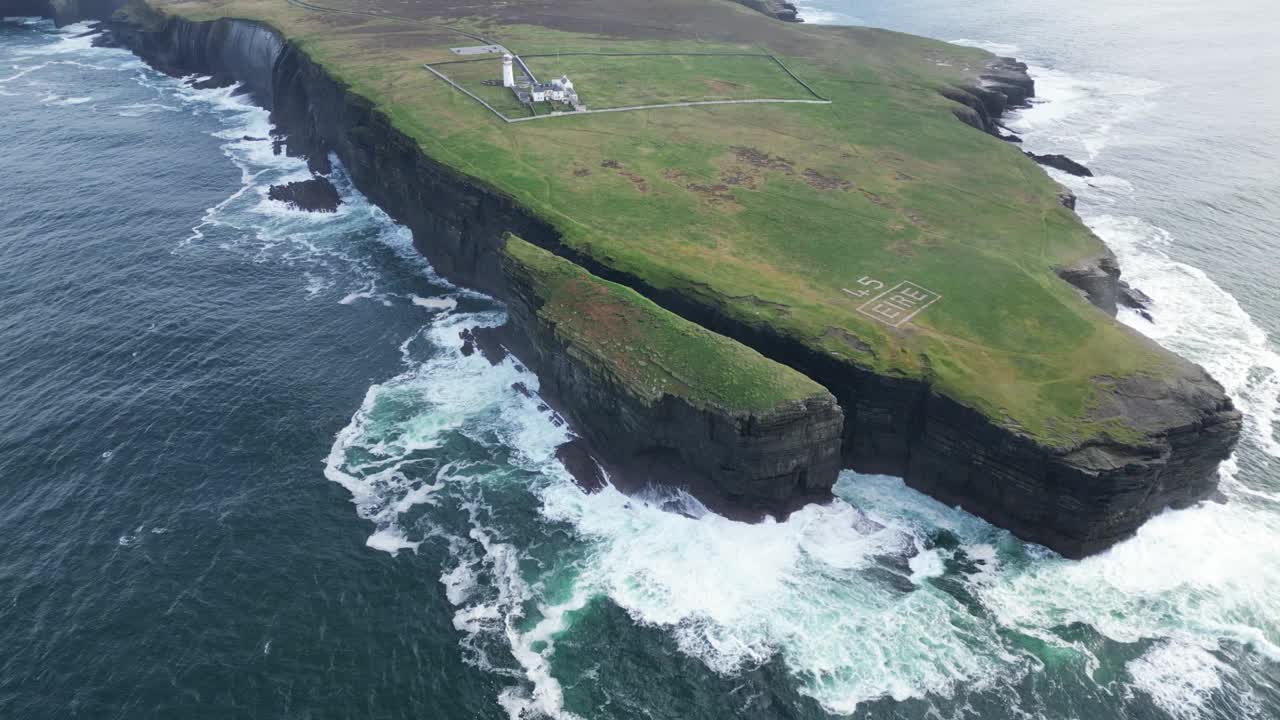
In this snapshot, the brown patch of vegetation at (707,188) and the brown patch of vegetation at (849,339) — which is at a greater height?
the brown patch of vegetation at (707,188)

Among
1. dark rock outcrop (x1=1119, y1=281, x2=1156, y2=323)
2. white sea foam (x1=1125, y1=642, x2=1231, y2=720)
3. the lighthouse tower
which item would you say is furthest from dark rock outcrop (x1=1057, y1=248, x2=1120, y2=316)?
the lighthouse tower

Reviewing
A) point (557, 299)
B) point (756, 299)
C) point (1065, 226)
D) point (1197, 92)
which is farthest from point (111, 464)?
point (1197, 92)

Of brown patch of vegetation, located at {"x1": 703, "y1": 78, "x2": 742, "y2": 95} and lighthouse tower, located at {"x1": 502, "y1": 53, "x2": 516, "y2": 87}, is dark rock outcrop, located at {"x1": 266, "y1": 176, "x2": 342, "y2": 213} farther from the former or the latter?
brown patch of vegetation, located at {"x1": 703, "y1": 78, "x2": 742, "y2": 95}

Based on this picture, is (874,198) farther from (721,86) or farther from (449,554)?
(449,554)

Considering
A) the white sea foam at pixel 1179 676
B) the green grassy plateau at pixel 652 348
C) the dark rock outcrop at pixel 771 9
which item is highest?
the dark rock outcrop at pixel 771 9

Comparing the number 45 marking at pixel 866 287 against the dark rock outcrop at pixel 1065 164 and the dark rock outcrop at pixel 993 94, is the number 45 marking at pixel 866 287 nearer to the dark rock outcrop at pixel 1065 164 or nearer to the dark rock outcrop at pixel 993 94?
the dark rock outcrop at pixel 1065 164

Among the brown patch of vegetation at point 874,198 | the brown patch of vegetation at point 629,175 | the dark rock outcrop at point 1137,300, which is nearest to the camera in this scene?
the dark rock outcrop at point 1137,300

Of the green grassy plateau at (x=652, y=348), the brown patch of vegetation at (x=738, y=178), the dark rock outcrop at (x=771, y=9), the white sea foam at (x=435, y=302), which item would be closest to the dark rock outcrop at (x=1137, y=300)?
the brown patch of vegetation at (x=738, y=178)

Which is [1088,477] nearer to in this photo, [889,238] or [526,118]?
[889,238]
